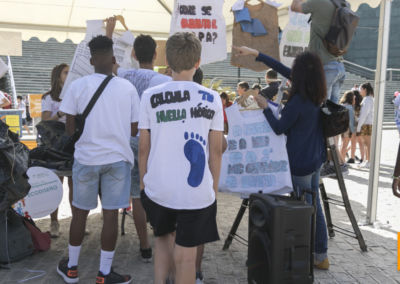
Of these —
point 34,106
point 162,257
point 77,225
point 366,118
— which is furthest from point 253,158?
point 34,106

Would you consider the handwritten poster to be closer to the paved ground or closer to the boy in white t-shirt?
the boy in white t-shirt

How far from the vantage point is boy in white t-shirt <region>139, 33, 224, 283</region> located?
2.26m

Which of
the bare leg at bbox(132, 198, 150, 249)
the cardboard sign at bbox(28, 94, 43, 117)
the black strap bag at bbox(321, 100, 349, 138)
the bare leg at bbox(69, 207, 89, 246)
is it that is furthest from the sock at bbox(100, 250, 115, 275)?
the cardboard sign at bbox(28, 94, 43, 117)

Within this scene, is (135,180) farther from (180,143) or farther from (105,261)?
(180,143)

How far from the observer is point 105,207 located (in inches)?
123

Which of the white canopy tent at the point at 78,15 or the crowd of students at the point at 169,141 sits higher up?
the white canopy tent at the point at 78,15

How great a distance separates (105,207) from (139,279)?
718mm

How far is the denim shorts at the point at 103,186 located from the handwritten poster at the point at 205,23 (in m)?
1.52

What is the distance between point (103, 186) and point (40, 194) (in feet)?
3.23

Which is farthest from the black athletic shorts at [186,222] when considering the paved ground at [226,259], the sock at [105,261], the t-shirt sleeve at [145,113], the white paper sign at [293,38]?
the white paper sign at [293,38]

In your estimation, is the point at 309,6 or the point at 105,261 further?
the point at 309,6

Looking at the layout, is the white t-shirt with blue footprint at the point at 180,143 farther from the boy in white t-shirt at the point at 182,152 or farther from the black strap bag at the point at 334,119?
the black strap bag at the point at 334,119

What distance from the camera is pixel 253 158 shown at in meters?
3.41

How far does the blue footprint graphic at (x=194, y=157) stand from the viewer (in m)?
2.25
